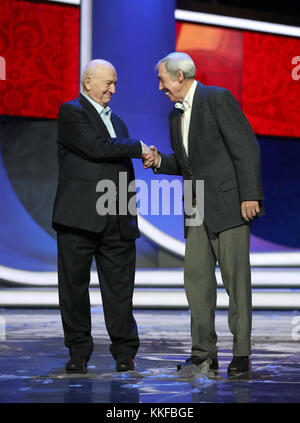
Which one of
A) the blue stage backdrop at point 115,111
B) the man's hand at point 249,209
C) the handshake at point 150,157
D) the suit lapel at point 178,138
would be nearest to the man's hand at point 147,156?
the handshake at point 150,157

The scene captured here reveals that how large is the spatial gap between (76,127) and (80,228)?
38cm

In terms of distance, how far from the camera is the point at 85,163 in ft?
8.71

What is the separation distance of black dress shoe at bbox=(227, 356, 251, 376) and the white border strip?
4.79 meters

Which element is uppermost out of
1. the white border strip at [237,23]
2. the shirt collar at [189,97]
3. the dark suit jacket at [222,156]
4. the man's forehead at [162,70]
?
the white border strip at [237,23]

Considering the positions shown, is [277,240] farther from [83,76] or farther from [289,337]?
[83,76]

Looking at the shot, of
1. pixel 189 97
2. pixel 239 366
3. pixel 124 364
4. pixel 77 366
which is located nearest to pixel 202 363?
pixel 239 366

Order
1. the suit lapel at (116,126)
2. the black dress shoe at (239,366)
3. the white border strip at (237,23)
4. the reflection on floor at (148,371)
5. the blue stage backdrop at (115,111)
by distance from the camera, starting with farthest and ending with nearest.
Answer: the white border strip at (237,23), the blue stage backdrop at (115,111), the suit lapel at (116,126), the black dress shoe at (239,366), the reflection on floor at (148,371)

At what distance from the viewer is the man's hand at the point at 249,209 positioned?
8.16 feet

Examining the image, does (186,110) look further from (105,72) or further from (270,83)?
(270,83)

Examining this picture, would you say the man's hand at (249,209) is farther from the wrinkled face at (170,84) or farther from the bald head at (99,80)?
the bald head at (99,80)

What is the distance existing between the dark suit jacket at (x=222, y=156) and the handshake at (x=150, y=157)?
151 millimetres

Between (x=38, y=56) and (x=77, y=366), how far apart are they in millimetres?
4266
